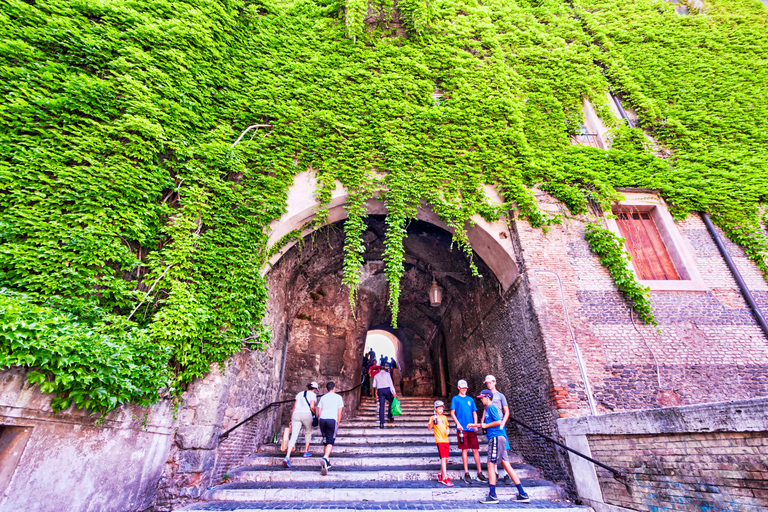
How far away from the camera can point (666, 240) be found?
6.73 meters

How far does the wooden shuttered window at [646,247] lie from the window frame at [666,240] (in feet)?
0.26

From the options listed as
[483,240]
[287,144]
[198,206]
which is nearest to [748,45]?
[483,240]

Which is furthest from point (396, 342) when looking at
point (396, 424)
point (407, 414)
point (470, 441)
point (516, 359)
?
point (470, 441)

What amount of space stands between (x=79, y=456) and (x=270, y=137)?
537 cm

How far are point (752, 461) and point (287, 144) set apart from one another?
24.0ft

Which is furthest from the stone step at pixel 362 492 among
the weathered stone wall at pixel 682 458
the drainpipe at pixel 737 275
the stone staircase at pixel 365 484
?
the drainpipe at pixel 737 275

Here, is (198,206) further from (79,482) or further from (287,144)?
(79,482)

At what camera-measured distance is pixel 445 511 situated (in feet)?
11.6

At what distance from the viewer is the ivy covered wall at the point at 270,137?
12.2 feet

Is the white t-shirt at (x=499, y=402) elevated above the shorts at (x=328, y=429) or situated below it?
above

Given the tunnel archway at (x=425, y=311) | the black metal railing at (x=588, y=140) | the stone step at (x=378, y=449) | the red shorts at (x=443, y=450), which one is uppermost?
the black metal railing at (x=588, y=140)

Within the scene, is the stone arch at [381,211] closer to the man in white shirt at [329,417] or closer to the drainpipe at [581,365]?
the drainpipe at [581,365]

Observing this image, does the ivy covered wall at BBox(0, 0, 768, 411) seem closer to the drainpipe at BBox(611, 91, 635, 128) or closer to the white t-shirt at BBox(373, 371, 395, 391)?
the drainpipe at BBox(611, 91, 635, 128)

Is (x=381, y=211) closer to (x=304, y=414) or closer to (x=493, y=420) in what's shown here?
(x=304, y=414)
